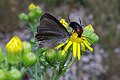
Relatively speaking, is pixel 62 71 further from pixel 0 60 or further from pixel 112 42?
pixel 112 42

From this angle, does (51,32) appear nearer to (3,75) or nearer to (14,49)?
(14,49)

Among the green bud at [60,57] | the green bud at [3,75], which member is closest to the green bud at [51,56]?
the green bud at [60,57]

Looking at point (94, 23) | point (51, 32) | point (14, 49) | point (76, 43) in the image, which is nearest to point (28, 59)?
point (14, 49)

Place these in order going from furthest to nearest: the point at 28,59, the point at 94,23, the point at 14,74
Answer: the point at 94,23
the point at 28,59
the point at 14,74

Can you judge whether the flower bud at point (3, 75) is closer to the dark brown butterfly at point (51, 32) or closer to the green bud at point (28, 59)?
the green bud at point (28, 59)

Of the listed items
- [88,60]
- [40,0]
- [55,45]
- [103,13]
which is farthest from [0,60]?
[40,0]

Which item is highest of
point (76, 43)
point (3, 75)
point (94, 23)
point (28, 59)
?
point (94, 23)
